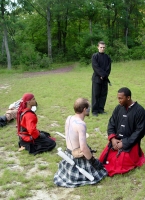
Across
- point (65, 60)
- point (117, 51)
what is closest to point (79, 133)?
point (117, 51)

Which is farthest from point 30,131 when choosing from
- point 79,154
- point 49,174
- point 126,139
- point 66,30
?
point 66,30

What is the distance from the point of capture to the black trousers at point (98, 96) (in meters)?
6.72

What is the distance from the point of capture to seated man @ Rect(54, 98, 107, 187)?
3.22m

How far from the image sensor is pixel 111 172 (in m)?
3.53

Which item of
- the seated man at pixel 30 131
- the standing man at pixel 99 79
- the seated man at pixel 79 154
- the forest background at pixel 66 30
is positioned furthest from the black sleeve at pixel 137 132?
the forest background at pixel 66 30

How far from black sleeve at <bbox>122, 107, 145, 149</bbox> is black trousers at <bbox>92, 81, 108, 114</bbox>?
10.0ft

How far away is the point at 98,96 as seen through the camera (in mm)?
6805

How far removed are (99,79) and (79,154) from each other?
366 centimetres

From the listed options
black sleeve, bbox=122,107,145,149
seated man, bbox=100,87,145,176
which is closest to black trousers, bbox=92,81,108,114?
seated man, bbox=100,87,145,176

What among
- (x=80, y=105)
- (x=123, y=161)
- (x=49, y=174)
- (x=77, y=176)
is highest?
(x=80, y=105)

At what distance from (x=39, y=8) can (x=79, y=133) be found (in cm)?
2645

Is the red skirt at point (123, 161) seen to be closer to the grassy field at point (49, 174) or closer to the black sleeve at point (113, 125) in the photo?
the grassy field at point (49, 174)

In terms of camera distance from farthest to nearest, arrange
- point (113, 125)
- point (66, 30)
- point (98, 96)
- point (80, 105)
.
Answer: point (66, 30)
point (98, 96)
point (113, 125)
point (80, 105)

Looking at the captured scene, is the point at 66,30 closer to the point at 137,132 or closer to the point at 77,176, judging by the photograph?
the point at 137,132
